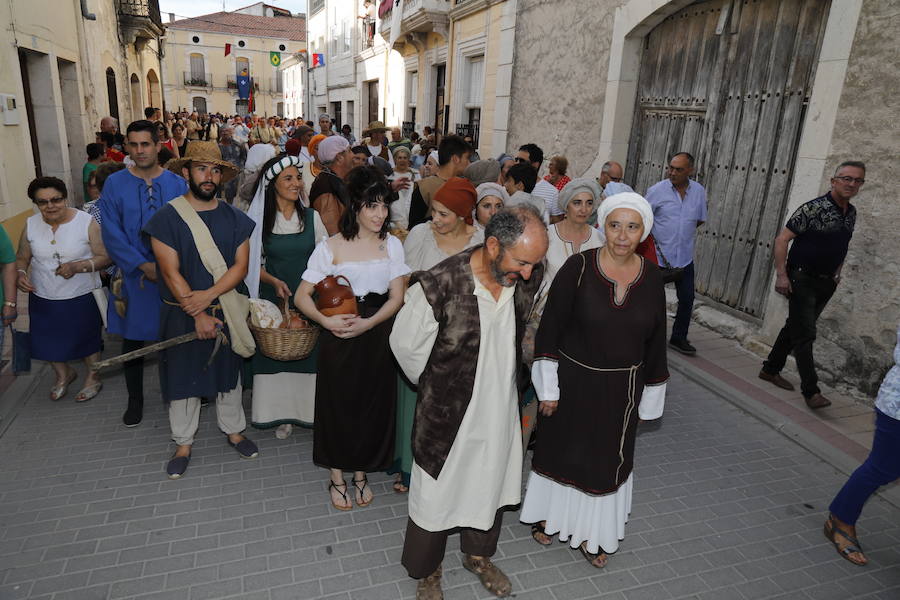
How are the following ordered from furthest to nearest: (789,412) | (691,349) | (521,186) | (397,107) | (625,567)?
(397,107) → (691,349) → (521,186) → (789,412) → (625,567)

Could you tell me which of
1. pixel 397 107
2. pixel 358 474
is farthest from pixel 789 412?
pixel 397 107

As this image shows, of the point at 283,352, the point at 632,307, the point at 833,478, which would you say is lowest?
the point at 833,478

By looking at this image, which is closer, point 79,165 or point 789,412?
point 789,412

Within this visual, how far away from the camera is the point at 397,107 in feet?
63.0

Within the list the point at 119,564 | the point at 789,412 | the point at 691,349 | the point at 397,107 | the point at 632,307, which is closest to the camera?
the point at 632,307

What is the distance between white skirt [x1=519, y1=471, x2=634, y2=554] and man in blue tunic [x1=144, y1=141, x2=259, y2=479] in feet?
6.68

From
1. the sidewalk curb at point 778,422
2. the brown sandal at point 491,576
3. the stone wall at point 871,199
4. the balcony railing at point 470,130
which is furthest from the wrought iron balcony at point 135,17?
the brown sandal at point 491,576

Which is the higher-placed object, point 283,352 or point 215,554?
point 283,352

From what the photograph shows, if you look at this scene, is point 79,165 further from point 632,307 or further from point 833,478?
point 833,478

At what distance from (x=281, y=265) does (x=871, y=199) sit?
16.3 feet

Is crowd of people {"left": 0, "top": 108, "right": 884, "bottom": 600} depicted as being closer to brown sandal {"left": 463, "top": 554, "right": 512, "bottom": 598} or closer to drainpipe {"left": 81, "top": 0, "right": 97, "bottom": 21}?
brown sandal {"left": 463, "top": 554, "right": 512, "bottom": 598}

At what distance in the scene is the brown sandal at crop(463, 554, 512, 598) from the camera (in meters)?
2.96

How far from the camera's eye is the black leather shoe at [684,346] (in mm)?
6237

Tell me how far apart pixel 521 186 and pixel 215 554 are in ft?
13.7
